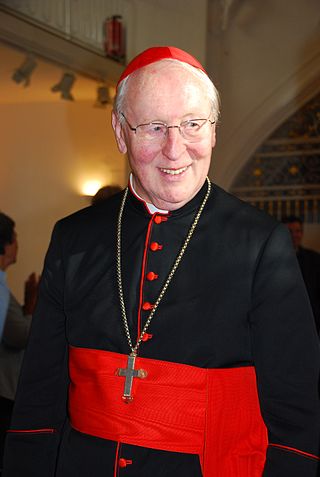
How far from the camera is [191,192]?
2043 mm

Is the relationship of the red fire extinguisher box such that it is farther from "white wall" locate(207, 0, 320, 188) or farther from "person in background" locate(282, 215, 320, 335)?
"person in background" locate(282, 215, 320, 335)

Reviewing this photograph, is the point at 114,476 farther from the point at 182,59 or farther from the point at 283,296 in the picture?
the point at 182,59

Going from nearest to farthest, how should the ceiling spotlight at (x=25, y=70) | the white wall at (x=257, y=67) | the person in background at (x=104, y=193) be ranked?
the person in background at (x=104, y=193) → the ceiling spotlight at (x=25, y=70) → the white wall at (x=257, y=67)

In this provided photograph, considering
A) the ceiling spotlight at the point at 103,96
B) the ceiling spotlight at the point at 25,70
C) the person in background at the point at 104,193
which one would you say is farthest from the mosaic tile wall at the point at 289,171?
the person in background at the point at 104,193

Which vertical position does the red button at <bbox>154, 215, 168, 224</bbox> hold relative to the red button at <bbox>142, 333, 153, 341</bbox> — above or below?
above

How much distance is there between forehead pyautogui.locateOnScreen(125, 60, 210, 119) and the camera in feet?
6.37

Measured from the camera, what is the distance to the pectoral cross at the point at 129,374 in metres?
1.93

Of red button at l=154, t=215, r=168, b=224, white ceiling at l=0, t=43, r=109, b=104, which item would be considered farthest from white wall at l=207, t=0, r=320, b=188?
red button at l=154, t=215, r=168, b=224

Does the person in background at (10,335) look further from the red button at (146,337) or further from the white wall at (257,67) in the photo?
the white wall at (257,67)

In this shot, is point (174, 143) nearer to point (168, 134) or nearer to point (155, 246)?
point (168, 134)

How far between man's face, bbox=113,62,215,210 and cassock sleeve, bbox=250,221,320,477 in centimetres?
33

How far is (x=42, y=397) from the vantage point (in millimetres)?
2137

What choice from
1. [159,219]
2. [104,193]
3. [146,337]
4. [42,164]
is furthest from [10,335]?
[42,164]

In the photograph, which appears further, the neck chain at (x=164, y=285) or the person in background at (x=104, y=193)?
the person in background at (x=104, y=193)
